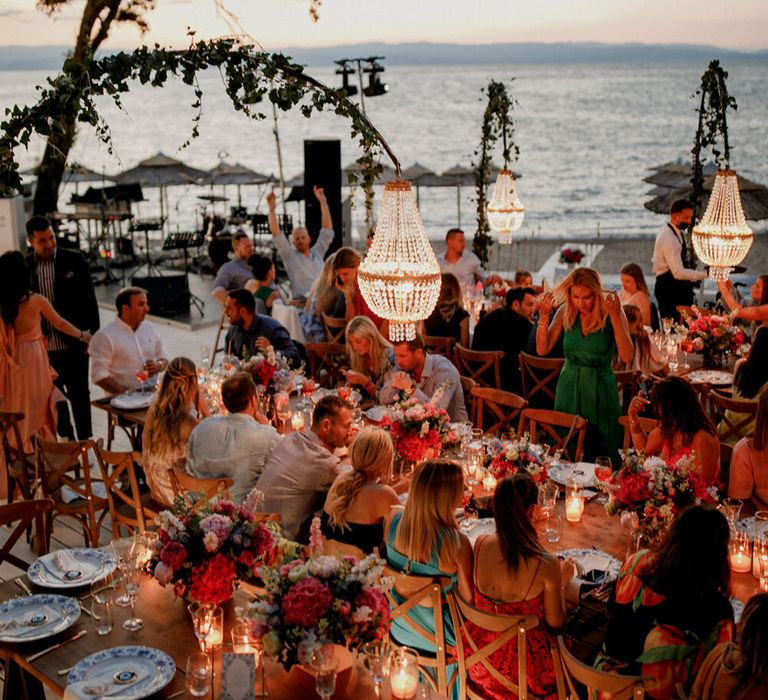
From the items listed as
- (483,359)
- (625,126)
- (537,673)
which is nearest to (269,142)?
(625,126)

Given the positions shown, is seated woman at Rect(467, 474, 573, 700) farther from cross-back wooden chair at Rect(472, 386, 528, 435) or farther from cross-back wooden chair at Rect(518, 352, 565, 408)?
cross-back wooden chair at Rect(518, 352, 565, 408)

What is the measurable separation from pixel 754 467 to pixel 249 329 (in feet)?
12.2

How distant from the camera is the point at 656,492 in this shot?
381 cm

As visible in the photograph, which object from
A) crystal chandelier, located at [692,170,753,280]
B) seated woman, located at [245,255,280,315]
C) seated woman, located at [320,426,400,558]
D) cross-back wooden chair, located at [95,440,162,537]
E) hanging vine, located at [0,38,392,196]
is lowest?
cross-back wooden chair, located at [95,440,162,537]

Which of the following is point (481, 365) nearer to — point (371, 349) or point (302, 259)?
point (371, 349)

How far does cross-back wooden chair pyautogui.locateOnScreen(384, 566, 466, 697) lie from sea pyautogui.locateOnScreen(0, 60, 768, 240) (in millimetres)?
11905

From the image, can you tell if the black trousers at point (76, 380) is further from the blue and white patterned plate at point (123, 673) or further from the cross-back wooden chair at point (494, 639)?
the cross-back wooden chair at point (494, 639)

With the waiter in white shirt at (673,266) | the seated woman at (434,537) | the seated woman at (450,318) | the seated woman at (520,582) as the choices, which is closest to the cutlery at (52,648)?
the seated woman at (434,537)

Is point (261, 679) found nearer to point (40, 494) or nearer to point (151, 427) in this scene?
point (151, 427)

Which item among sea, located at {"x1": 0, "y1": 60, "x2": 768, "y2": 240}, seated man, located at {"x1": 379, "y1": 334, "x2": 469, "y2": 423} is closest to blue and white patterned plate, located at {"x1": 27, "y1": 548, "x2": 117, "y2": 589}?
seated man, located at {"x1": 379, "y1": 334, "x2": 469, "y2": 423}

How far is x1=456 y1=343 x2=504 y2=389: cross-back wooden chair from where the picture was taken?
6.63m

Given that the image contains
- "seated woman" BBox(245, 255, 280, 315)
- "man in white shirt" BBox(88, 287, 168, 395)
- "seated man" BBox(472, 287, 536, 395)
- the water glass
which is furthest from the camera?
"seated woman" BBox(245, 255, 280, 315)

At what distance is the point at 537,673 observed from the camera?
342 centimetres

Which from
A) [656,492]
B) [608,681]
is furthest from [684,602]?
[656,492]
